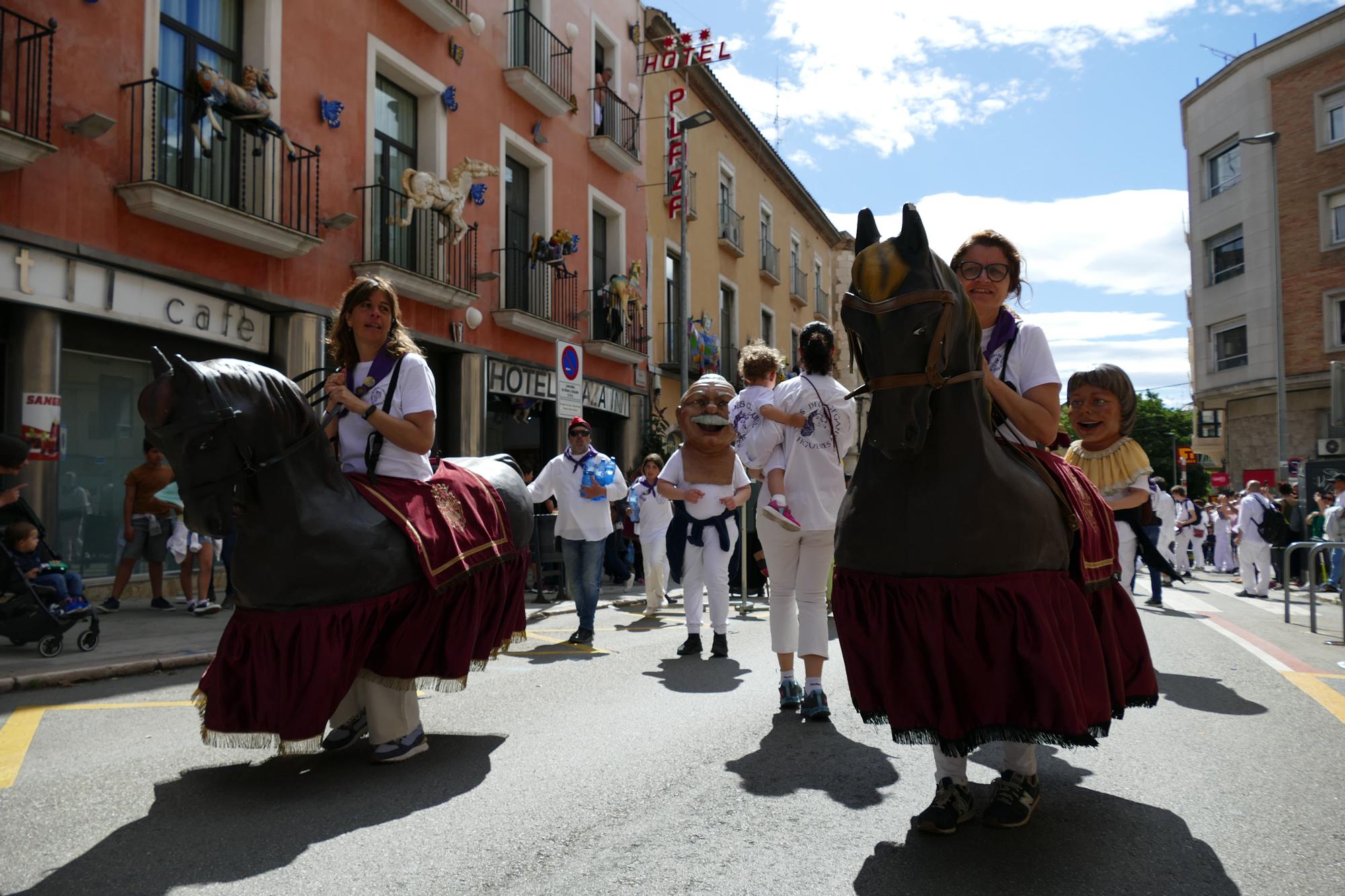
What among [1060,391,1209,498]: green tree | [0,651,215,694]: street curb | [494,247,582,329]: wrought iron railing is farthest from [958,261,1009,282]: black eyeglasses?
[1060,391,1209,498]: green tree

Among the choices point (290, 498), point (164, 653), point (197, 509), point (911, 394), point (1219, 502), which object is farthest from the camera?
point (1219, 502)

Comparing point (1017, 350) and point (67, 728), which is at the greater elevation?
point (1017, 350)

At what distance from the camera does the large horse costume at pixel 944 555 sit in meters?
2.88

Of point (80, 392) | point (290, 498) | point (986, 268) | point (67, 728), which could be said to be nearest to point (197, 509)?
point (290, 498)

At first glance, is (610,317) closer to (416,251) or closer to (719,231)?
(416,251)

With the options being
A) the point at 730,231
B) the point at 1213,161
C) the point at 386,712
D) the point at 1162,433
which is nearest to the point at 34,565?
the point at 386,712

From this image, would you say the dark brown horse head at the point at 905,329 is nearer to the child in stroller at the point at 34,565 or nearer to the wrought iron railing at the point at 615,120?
the child in stroller at the point at 34,565

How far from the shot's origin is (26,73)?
363 inches

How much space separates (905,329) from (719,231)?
25169 millimetres

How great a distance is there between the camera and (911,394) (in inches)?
111

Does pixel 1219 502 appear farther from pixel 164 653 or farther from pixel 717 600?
pixel 164 653

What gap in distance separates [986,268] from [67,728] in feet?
16.0

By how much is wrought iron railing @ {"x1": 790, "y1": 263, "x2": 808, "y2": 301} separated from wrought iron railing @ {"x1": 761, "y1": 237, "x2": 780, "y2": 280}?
6.31ft

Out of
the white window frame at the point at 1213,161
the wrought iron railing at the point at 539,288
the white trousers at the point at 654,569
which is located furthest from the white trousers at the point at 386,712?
the white window frame at the point at 1213,161
